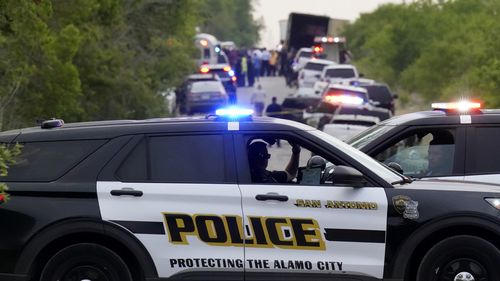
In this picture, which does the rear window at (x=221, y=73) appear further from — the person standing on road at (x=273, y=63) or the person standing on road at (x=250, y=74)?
the person standing on road at (x=273, y=63)

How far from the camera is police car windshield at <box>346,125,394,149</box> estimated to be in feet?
30.0

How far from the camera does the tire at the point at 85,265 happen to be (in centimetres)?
677

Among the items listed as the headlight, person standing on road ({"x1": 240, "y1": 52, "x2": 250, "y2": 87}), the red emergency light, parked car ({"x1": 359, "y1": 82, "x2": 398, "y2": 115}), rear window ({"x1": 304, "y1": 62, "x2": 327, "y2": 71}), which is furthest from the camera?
person standing on road ({"x1": 240, "y1": 52, "x2": 250, "y2": 87})

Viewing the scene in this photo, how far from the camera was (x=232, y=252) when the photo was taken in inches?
264

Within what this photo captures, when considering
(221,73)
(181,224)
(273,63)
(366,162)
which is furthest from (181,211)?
(273,63)

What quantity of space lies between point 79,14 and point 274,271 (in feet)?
54.5

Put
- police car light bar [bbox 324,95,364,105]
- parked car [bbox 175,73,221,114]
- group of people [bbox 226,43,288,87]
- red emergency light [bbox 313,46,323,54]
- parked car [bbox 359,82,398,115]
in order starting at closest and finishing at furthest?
police car light bar [bbox 324,95,364,105], parked car [bbox 359,82,398,115], parked car [bbox 175,73,221,114], red emergency light [bbox 313,46,323,54], group of people [bbox 226,43,288,87]

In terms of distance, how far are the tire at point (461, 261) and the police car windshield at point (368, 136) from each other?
2.37 metres

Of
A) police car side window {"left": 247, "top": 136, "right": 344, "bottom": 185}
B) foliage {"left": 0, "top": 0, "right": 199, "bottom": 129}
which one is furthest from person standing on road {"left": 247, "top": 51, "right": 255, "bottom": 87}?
police car side window {"left": 247, "top": 136, "right": 344, "bottom": 185}

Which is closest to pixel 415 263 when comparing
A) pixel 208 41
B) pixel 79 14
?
pixel 79 14

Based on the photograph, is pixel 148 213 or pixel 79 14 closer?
pixel 148 213

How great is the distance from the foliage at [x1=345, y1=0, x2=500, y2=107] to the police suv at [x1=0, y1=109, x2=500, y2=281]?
1909cm

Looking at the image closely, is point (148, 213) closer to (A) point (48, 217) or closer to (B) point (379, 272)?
(A) point (48, 217)

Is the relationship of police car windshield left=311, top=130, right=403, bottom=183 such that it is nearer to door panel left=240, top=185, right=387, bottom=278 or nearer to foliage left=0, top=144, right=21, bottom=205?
door panel left=240, top=185, right=387, bottom=278
